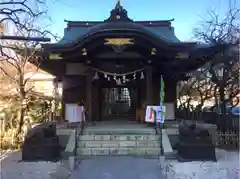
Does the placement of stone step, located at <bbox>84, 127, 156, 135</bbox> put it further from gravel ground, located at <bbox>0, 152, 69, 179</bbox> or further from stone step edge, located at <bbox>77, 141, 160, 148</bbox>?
gravel ground, located at <bbox>0, 152, 69, 179</bbox>

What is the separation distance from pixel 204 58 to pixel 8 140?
354 inches

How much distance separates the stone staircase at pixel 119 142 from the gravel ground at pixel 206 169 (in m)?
1.44

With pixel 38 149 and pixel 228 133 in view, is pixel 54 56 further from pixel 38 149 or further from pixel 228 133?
pixel 228 133

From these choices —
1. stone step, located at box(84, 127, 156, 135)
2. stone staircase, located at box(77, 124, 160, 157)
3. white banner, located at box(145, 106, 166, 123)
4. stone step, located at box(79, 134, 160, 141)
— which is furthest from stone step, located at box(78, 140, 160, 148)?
white banner, located at box(145, 106, 166, 123)

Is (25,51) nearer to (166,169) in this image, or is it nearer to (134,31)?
(134,31)

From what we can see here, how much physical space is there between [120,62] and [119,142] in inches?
173

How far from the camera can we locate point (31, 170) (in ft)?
26.0

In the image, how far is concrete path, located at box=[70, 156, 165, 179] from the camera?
7660 mm

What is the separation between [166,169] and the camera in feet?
26.5

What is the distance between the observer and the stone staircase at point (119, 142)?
32.4 ft

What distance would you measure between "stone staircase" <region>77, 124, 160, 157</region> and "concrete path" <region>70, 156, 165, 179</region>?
20.3 inches

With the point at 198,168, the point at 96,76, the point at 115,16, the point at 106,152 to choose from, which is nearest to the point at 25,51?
the point at 96,76

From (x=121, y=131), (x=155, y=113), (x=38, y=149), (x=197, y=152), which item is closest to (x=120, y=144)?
(x=121, y=131)

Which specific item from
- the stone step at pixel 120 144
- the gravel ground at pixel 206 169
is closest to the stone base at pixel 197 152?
the gravel ground at pixel 206 169
